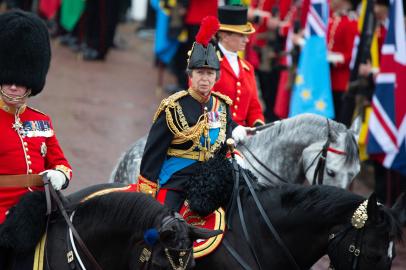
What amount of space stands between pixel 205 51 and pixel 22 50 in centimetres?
108

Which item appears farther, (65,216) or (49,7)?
(49,7)

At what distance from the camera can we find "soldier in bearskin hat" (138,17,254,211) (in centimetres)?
571

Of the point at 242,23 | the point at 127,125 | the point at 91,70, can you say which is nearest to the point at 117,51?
the point at 91,70

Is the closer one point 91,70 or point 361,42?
point 361,42

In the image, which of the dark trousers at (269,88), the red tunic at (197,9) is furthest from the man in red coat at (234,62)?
the red tunic at (197,9)

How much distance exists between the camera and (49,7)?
17.4 m

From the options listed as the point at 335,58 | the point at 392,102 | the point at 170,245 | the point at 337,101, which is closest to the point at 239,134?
the point at 170,245

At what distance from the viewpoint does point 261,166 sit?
6961 mm

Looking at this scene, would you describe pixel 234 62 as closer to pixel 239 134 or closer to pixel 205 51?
pixel 239 134

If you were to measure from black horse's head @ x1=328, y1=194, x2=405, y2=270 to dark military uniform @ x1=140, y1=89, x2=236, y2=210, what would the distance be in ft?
3.62

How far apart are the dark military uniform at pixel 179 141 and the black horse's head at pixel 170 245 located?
111cm

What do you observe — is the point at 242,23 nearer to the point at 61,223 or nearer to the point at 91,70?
the point at 61,223

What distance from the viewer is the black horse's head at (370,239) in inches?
196

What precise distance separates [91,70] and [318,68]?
635 centimetres
